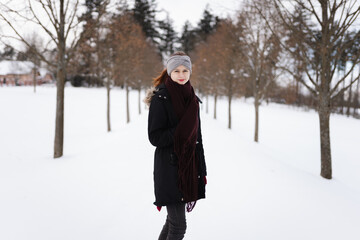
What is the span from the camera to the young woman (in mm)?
1915

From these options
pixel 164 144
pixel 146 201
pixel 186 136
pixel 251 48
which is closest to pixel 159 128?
pixel 164 144

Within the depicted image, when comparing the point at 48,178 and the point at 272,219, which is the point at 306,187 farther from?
the point at 48,178

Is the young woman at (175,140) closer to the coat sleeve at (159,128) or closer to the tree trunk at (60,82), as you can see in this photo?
the coat sleeve at (159,128)

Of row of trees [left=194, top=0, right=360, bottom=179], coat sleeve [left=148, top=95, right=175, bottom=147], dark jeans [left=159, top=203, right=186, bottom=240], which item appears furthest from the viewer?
row of trees [left=194, top=0, right=360, bottom=179]

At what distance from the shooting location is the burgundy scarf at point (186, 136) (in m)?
1.94

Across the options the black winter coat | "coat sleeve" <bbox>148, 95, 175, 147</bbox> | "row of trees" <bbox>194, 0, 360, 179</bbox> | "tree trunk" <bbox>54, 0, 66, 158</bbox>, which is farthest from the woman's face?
"tree trunk" <bbox>54, 0, 66, 158</bbox>

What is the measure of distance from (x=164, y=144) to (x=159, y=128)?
0.15 m

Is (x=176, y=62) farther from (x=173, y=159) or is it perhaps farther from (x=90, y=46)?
(x=90, y=46)

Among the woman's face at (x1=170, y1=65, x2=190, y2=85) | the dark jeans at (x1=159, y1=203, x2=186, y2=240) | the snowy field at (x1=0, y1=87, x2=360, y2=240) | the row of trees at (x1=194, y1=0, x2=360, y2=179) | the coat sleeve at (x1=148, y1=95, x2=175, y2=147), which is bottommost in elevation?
the snowy field at (x1=0, y1=87, x2=360, y2=240)

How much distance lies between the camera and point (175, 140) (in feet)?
6.28

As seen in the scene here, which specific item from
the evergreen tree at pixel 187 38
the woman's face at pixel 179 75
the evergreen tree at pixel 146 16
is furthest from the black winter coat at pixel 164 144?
the evergreen tree at pixel 187 38

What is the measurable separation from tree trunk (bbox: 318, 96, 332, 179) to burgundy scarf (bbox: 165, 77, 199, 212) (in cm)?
488

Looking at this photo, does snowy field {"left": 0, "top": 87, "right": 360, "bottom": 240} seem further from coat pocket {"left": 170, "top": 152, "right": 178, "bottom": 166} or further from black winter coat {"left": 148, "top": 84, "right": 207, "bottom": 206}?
coat pocket {"left": 170, "top": 152, "right": 178, "bottom": 166}

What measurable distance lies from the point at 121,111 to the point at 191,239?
22009mm
